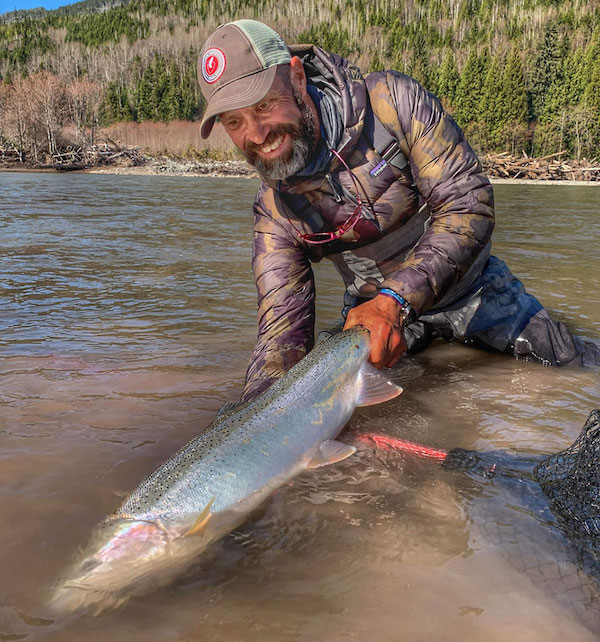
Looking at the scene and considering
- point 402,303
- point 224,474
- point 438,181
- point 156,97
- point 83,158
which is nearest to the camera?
point 224,474

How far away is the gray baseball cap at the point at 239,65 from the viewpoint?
10.3 ft

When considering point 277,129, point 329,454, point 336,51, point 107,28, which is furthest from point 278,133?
point 107,28

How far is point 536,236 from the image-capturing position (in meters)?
12.1

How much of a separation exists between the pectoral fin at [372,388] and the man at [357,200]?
66mm

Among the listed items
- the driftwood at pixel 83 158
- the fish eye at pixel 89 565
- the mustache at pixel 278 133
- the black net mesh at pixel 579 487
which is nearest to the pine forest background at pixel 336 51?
the driftwood at pixel 83 158

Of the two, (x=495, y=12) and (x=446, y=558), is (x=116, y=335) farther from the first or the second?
(x=495, y=12)

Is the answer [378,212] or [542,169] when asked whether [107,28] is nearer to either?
[542,169]

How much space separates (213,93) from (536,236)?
33.6ft

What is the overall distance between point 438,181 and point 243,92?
1228 millimetres

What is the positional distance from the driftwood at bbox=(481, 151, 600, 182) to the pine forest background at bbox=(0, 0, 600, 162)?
11.5m

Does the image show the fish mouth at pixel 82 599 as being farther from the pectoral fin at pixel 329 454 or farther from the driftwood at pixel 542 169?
the driftwood at pixel 542 169

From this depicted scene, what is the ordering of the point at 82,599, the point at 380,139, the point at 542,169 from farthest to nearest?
the point at 542,169 → the point at 380,139 → the point at 82,599

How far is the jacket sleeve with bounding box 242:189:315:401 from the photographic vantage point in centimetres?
361

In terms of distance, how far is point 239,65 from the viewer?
315 cm
